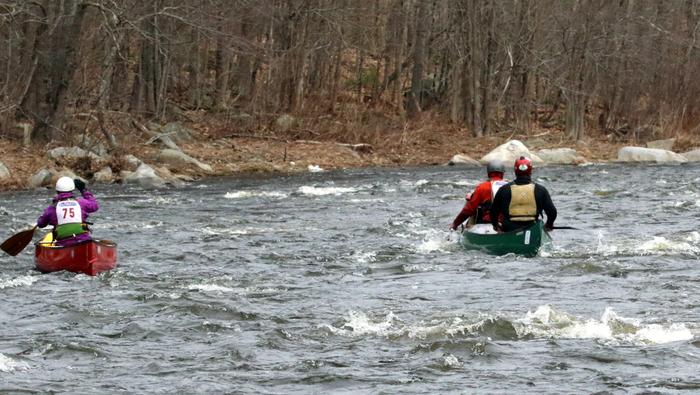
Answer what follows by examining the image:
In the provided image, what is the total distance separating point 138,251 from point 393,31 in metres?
26.1

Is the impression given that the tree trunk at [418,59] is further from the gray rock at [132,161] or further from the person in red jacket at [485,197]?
the person in red jacket at [485,197]

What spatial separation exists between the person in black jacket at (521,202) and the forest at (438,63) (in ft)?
64.1

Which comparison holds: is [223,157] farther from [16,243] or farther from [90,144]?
[16,243]

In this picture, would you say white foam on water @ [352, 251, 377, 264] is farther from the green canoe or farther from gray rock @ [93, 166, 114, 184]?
gray rock @ [93, 166, 114, 184]

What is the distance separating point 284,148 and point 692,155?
460 inches

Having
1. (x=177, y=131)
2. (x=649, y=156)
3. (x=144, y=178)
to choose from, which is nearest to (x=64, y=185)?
(x=144, y=178)

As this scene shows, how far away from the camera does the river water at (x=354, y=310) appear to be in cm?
869

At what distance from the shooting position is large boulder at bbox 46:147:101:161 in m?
26.7

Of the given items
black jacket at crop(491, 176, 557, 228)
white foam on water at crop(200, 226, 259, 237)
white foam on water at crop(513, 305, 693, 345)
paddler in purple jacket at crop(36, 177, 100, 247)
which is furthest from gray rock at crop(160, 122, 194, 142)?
white foam on water at crop(513, 305, 693, 345)

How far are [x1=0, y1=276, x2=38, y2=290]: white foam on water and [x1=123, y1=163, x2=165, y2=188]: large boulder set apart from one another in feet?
40.2

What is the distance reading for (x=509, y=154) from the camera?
106 feet

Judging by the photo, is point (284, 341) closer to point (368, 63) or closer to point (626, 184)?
point (626, 184)

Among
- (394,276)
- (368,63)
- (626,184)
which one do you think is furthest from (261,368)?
(368,63)

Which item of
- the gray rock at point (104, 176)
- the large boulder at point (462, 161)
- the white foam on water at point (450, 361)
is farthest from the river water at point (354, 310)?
the large boulder at point (462, 161)
